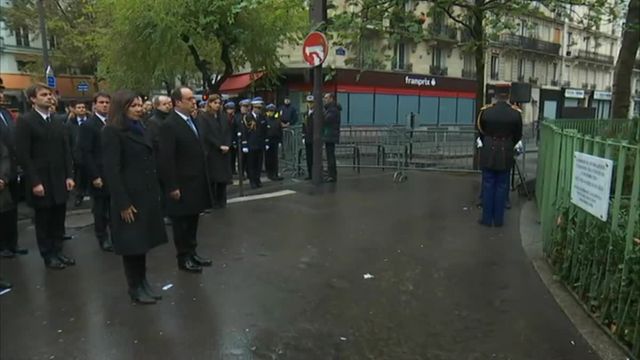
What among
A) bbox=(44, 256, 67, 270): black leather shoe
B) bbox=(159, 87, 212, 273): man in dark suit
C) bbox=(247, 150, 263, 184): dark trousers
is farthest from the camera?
bbox=(247, 150, 263, 184): dark trousers

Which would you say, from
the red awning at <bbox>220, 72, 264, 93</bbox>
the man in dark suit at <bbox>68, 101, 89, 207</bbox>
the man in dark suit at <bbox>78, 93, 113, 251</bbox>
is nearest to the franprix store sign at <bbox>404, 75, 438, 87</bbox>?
the red awning at <bbox>220, 72, 264, 93</bbox>

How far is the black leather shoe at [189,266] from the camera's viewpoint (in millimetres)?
5641

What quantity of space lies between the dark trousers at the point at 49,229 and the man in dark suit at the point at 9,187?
1.04ft

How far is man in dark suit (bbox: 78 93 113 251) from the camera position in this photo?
647cm

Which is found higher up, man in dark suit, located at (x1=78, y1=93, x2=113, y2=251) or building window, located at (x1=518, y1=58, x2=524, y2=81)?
building window, located at (x1=518, y1=58, x2=524, y2=81)

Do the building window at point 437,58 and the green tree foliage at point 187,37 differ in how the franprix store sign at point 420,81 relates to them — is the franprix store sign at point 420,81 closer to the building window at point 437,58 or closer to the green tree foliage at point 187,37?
the building window at point 437,58

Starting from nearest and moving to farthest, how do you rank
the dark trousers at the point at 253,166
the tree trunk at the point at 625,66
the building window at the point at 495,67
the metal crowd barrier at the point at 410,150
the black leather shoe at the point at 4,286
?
1. the black leather shoe at the point at 4,286
2. the tree trunk at the point at 625,66
3. the dark trousers at the point at 253,166
4. the metal crowd barrier at the point at 410,150
5. the building window at the point at 495,67

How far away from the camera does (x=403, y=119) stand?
113 ft

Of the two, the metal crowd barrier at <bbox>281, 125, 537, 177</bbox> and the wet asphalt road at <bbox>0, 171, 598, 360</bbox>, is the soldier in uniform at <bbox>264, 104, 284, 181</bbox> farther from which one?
the wet asphalt road at <bbox>0, 171, 598, 360</bbox>

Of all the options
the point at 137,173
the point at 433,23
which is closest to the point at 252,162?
the point at 433,23

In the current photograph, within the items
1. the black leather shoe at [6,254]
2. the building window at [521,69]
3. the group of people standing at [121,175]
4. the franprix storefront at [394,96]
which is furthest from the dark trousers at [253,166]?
the building window at [521,69]

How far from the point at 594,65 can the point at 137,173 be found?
63.4 metres

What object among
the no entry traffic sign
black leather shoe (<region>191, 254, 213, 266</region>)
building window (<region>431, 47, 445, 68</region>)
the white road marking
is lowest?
the white road marking

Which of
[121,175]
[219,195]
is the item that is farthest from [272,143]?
[121,175]
